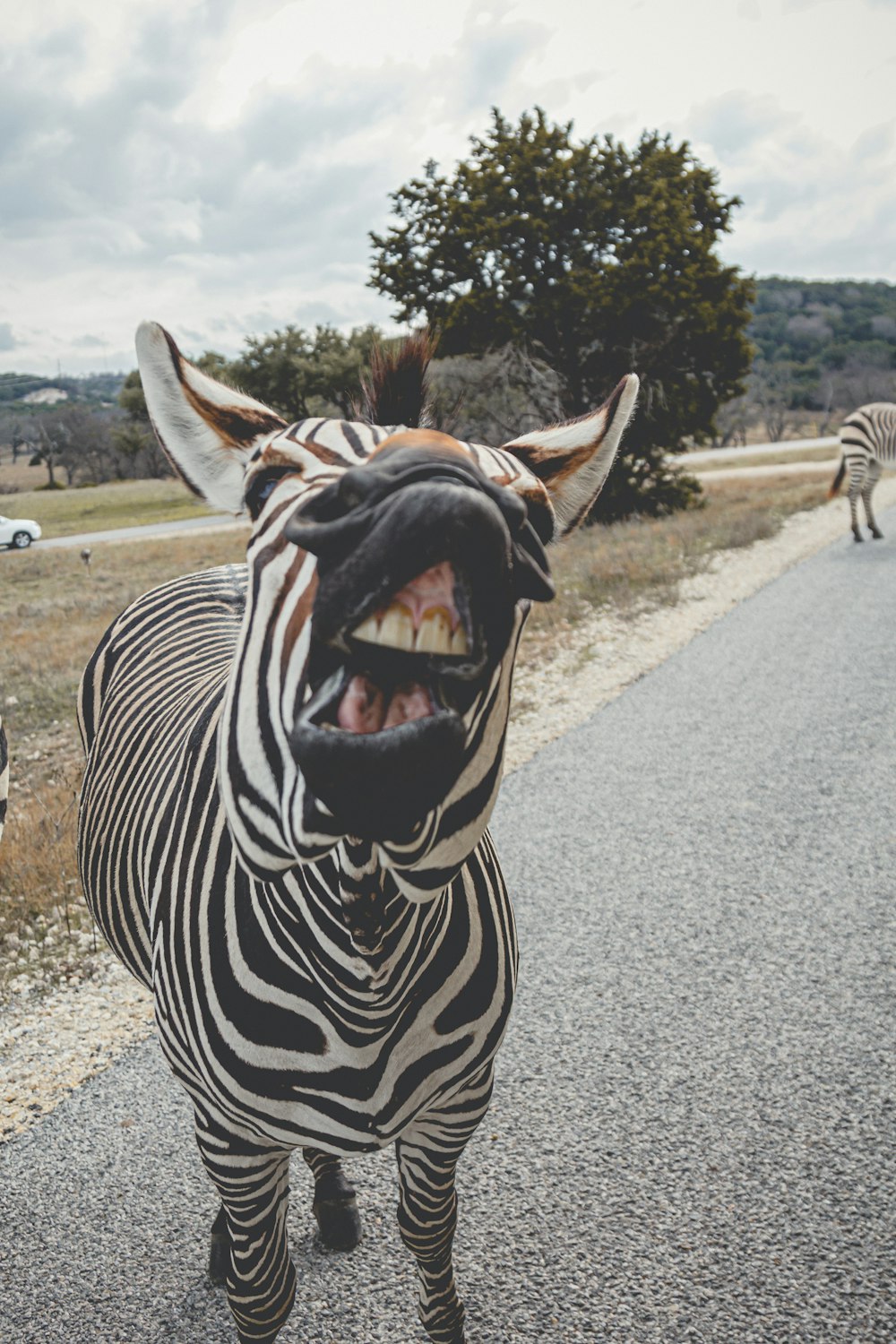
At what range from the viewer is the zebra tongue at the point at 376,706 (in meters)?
0.85

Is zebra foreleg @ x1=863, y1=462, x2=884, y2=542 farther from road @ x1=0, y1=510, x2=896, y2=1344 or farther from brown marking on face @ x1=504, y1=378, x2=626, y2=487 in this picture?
brown marking on face @ x1=504, y1=378, x2=626, y2=487

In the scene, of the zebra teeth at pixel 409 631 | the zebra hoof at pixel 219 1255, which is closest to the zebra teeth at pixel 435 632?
the zebra teeth at pixel 409 631

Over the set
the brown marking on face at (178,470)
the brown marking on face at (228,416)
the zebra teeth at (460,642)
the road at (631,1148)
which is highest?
the brown marking on face at (228,416)

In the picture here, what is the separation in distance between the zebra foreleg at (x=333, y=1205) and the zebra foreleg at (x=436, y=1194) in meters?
0.40

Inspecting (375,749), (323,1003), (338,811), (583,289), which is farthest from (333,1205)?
(583,289)

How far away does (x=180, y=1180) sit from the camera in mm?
2678

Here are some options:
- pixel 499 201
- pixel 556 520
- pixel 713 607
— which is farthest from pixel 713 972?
pixel 499 201

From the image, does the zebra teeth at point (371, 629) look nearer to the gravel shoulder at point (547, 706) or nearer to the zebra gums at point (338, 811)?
the zebra gums at point (338, 811)

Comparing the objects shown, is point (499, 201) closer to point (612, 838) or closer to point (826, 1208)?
point (612, 838)

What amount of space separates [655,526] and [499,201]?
8545 mm

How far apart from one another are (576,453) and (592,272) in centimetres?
1921

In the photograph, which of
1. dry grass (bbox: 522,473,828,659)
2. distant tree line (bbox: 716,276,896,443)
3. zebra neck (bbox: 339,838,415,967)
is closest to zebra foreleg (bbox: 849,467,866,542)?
dry grass (bbox: 522,473,828,659)

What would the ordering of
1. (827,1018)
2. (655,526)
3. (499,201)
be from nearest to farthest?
(827,1018), (655,526), (499,201)

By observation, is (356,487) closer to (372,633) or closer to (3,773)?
(372,633)
